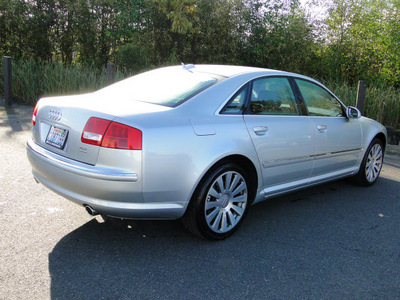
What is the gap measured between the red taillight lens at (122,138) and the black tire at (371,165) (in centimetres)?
366

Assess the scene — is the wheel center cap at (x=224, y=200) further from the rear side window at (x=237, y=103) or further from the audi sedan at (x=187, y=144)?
the rear side window at (x=237, y=103)

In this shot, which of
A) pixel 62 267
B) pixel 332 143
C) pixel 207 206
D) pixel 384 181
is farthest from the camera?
pixel 384 181

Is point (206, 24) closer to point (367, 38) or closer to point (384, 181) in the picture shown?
point (367, 38)

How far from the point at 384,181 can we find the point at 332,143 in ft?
6.53

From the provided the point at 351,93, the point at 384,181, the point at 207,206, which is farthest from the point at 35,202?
the point at 351,93

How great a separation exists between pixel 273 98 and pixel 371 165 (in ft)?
7.73

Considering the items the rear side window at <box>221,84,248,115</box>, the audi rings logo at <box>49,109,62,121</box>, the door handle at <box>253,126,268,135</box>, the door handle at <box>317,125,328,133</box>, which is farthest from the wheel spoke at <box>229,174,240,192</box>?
the audi rings logo at <box>49,109,62,121</box>

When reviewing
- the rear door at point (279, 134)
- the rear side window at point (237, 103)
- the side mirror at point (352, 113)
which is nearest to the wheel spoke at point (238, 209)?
the rear door at point (279, 134)

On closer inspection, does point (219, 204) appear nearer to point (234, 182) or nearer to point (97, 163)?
point (234, 182)

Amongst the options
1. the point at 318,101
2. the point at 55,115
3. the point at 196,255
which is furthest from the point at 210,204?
the point at 318,101

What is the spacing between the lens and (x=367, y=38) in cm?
1474

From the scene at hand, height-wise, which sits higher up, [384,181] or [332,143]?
[332,143]

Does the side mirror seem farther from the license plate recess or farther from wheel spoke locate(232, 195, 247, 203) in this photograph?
the license plate recess

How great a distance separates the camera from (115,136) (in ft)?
9.74
